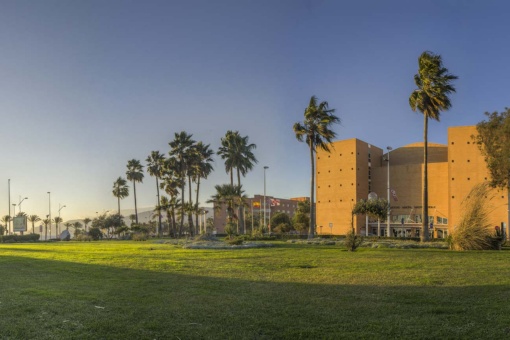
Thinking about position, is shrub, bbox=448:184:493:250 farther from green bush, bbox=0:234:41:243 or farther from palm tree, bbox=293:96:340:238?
green bush, bbox=0:234:41:243

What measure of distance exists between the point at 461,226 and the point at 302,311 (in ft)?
70.7

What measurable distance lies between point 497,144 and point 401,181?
68.0 meters

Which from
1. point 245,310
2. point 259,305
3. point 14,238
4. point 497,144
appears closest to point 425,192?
point 497,144

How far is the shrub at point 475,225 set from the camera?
24.8m

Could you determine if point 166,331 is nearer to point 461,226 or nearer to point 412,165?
point 461,226

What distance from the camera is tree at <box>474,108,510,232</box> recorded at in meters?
28.5

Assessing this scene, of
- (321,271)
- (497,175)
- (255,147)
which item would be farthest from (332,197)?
(321,271)

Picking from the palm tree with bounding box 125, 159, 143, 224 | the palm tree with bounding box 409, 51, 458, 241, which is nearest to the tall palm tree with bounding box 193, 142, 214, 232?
the palm tree with bounding box 125, 159, 143, 224

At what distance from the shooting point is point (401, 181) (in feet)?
316

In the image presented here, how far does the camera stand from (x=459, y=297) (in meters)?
9.33

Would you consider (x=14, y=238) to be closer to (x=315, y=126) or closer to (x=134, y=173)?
(x=134, y=173)

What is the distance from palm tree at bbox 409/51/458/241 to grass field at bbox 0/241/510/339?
24489 mm

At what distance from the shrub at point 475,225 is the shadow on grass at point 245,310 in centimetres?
1581

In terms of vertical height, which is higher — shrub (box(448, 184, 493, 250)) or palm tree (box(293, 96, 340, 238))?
palm tree (box(293, 96, 340, 238))
